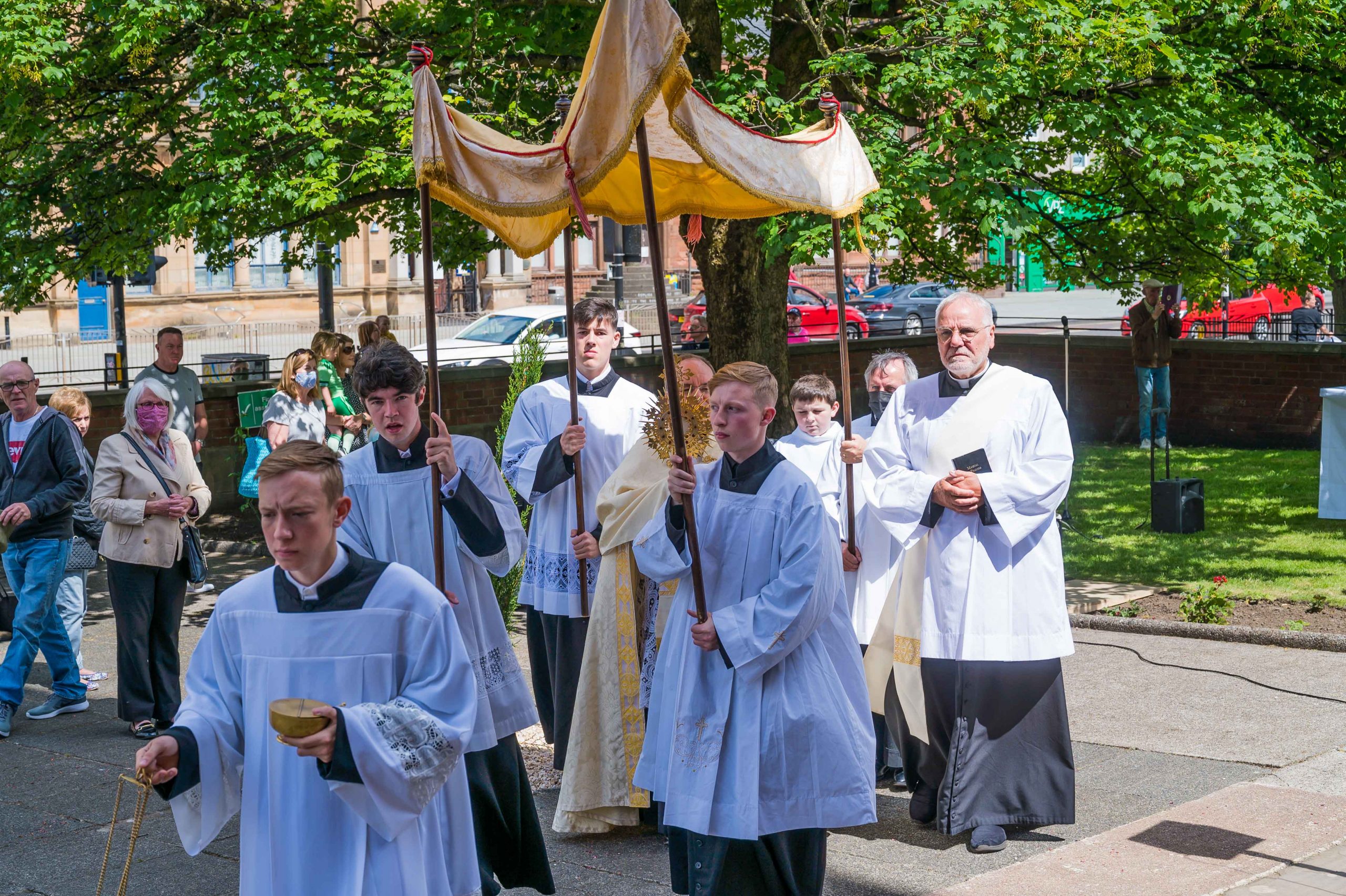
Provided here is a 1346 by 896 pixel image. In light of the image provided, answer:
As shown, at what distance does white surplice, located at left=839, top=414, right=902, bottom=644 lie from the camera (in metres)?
6.65

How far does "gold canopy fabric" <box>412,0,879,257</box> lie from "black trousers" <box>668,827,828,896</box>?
219 cm

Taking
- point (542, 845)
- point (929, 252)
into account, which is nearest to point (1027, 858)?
point (542, 845)

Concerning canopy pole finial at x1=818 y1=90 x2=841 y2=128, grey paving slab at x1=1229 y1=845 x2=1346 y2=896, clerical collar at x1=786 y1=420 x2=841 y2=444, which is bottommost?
grey paving slab at x1=1229 y1=845 x2=1346 y2=896

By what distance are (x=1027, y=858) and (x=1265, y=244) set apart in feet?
17.5

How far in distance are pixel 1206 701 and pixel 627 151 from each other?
15.4 ft

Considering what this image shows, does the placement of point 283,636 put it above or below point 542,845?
above

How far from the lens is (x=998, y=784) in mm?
5836

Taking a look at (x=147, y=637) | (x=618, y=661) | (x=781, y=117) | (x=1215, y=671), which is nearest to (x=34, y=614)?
(x=147, y=637)

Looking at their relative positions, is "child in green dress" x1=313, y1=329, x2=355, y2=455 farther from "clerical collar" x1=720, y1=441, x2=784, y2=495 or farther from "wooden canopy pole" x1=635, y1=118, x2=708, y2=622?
"clerical collar" x1=720, y1=441, x2=784, y2=495

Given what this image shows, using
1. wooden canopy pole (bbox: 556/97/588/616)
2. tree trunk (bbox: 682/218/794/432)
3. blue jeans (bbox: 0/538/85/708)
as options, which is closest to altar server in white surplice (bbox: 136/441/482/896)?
wooden canopy pole (bbox: 556/97/588/616)

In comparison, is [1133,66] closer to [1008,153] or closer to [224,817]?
[1008,153]

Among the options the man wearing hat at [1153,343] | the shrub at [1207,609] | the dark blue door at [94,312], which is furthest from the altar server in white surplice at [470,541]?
the dark blue door at [94,312]

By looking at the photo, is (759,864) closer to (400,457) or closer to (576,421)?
(400,457)

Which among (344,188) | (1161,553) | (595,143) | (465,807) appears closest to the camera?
(465,807)
